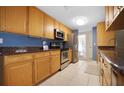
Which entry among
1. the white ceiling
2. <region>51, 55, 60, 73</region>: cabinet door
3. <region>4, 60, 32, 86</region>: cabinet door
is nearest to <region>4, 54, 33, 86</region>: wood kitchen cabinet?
<region>4, 60, 32, 86</region>: cabinet door

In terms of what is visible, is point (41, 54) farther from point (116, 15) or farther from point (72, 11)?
point (116, 15)

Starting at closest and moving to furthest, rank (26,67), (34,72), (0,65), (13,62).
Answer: (0,65) < (13,62) < (26,67) < (34,72)

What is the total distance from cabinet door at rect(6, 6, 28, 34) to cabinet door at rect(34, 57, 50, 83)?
0.81 m

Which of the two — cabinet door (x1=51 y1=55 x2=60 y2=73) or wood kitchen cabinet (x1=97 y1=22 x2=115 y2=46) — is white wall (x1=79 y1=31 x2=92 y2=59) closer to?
wood kitchen cabinet (x1=97 y1=22 x2=115 y2=46)

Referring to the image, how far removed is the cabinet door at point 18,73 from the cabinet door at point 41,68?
293mm

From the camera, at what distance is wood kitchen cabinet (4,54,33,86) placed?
Result: 1.94 metres

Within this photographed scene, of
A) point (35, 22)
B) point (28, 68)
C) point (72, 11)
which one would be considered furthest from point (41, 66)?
point (72, 11)

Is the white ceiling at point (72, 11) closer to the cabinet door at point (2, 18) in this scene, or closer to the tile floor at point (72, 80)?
the cabinet door at point (2, 18)

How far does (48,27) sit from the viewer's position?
4008 mm
